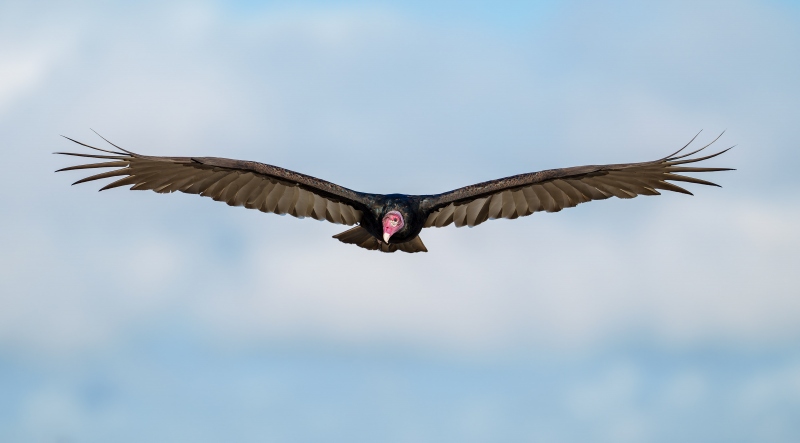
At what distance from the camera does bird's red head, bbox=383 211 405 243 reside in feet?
A: 47.2

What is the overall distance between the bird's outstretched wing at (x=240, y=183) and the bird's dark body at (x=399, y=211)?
0.65 ft

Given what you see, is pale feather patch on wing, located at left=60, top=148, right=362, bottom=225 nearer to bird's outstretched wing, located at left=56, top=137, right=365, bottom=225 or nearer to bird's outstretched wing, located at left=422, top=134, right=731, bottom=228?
bird's outstretched wing, located at left=56, top=137, right=365, bottom=225

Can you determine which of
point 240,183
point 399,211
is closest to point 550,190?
point 399,211

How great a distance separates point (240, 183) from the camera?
1525 centimetres

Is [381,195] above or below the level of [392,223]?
above

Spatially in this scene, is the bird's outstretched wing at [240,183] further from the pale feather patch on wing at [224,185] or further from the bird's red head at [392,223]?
the bird's red head at [392,223]

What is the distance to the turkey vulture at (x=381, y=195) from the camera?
14.7 meters

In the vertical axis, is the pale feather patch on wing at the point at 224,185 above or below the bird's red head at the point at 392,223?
above

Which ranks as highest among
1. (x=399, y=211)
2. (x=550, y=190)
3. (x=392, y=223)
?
(x=550, y=190)

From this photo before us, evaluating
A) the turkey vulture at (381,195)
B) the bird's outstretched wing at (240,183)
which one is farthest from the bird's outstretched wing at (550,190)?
the bird's outstretched wing at (240,183)

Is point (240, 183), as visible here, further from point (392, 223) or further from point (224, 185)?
point (392, 223)

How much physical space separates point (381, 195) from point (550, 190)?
229 cm

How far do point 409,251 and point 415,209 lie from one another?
799mm

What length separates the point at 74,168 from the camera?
46.8 feet
